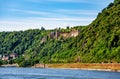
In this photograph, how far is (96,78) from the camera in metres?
137

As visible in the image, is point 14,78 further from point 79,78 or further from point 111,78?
point 111,78

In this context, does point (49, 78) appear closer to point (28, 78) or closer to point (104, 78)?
point (28, 78)

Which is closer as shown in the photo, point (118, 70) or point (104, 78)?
point (104, 78)

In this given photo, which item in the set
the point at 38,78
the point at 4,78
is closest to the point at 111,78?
the point at 38,78

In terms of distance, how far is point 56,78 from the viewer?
460ft

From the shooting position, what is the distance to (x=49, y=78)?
140125 mm

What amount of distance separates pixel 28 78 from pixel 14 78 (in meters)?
3.99

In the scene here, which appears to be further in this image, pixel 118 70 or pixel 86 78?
pixel 118 70

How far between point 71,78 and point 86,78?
13.6ft

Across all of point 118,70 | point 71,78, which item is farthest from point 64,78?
point 118,70

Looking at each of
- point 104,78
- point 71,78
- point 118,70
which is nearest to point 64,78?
point 71,78

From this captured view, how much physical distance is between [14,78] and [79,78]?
696 inches

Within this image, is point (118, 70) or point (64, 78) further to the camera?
point (118, 70)

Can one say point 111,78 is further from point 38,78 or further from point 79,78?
point 38,78
